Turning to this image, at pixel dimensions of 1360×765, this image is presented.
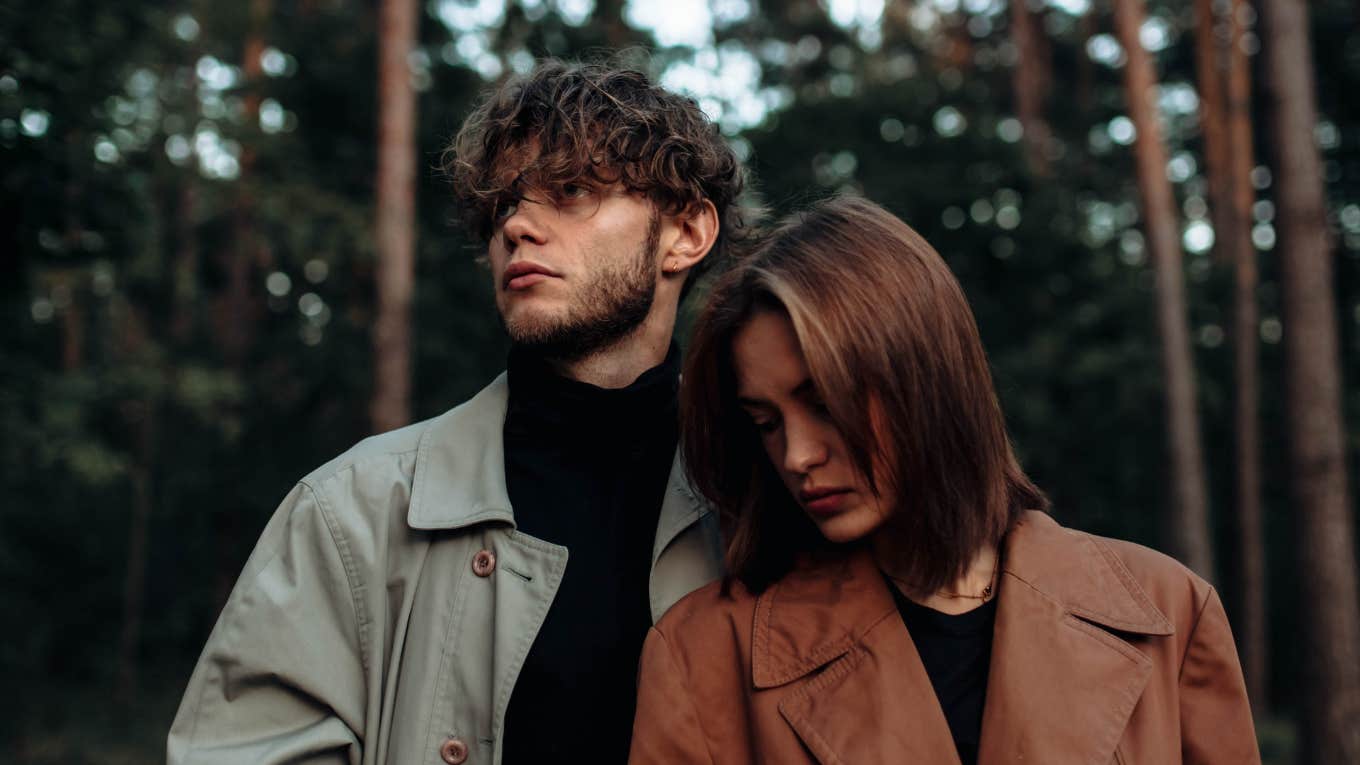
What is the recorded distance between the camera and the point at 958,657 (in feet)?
7.04

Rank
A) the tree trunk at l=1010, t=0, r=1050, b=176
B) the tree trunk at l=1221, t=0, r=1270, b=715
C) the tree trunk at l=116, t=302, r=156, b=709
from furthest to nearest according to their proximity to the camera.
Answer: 1. the tree trunk at l=1010, t=0, r=1050, b=176
2. the tree trunk at l=116, t=302, r=156, b=709
3. the tree trunk at l=1221, t=0, r=1270, b=715

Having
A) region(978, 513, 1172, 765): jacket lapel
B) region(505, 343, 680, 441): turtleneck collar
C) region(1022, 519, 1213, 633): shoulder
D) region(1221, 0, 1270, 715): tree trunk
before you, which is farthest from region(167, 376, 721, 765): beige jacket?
region(1221, 0, 1270, 715): tree trunk

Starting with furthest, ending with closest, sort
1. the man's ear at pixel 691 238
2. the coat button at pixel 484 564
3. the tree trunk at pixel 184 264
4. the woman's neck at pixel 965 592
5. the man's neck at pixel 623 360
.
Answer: the tree trunk at pixel 184 264
the man's ear at pixel 691 238
the man's neck at pixel 623 360
the coat button at pixel 484 564
the woman's neck at pixel 965 592

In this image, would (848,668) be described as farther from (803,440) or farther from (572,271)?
(572,271)

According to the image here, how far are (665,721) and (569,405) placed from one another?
0.81 metres

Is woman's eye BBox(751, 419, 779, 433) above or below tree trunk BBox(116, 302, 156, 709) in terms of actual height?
above

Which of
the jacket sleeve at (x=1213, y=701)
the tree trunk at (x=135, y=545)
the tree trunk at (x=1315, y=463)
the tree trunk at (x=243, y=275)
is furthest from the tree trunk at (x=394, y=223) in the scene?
the jacket sleeve at (x=1213, y=701)

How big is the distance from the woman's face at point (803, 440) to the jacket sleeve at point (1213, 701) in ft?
2.06

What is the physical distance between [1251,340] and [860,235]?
15.3 m

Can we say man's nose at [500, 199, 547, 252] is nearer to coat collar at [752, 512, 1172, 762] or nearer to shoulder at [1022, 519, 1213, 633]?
coat collar at [752, 512, 1172, 762]

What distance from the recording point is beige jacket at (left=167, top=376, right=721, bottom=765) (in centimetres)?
212

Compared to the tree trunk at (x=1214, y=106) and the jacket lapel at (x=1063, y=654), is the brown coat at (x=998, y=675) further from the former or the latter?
the tree trunk at (x=1214, y=106)

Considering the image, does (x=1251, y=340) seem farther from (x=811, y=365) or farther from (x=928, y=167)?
(x=811, y=365)

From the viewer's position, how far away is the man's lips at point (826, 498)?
2055 mm
